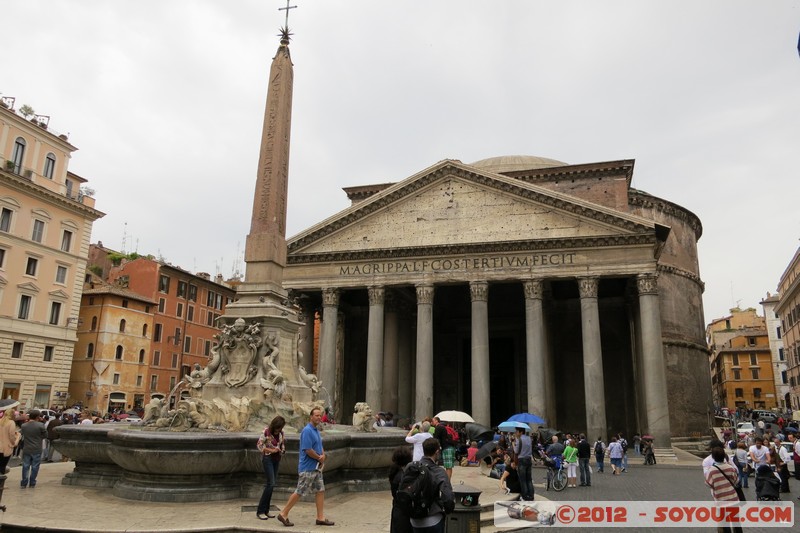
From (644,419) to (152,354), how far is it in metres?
28.2

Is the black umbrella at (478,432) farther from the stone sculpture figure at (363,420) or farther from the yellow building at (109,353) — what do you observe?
the yellow building at (109,353)

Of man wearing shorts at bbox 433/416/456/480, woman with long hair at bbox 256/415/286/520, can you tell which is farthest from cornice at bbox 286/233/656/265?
woman with long hair at bbox 256/415/286/520

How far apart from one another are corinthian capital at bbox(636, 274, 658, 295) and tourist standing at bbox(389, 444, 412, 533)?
20.1m

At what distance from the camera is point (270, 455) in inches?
244

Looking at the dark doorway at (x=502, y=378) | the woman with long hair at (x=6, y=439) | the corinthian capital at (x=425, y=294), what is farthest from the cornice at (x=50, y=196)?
the dark doorway at (x=502, y=378)

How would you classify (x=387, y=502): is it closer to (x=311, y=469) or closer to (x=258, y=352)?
(x=311, y=469)

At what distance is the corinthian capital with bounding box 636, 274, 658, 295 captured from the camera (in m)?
22.1

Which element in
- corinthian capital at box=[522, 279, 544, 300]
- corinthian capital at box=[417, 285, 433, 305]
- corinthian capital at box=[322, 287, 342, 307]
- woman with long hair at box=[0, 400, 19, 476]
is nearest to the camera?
woman with long hair at box=[0, 400, 19, 476]

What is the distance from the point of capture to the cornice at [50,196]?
Answer: 25.5 meters

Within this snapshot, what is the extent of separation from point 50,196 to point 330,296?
47.3 feet

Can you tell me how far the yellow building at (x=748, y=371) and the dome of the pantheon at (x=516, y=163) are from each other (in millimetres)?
36260

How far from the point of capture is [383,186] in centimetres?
3406

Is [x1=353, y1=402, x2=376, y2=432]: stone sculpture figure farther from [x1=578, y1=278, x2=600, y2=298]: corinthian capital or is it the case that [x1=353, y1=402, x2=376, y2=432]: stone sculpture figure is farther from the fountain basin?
[x1=578, y1=278, x2=600, y2=298]: corinthian capital

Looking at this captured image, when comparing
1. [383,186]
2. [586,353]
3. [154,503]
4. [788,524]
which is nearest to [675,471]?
[586,353]
